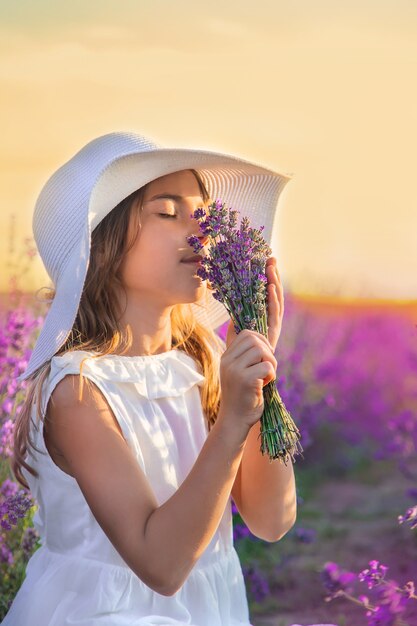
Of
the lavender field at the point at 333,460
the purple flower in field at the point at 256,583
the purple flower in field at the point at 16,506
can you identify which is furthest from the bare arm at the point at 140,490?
→ the purple flower in field at the point at 256,583

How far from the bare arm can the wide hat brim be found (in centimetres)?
17

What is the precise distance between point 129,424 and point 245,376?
442 millimetres

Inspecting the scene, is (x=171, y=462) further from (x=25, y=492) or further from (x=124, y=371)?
(x=25, y=492)

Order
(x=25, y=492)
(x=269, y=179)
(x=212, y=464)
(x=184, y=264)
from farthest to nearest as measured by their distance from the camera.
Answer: (x=25, y=492) → (x=269, y=179) → (x=184, y=264) → (x=212, y=464)

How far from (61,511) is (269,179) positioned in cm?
100

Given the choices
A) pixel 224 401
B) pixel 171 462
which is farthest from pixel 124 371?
pixel 224 401

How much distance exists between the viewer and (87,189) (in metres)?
2.52

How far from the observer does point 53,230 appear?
261 centimetres

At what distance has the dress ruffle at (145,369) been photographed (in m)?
2.46

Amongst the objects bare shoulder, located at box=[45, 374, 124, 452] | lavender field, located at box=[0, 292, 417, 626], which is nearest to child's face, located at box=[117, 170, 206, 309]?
bare shoulder, located at box=[45, 374, 124, 452]

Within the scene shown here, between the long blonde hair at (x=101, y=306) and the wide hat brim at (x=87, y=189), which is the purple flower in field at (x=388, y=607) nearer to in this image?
the long blonde hair at (x=101, y=306)

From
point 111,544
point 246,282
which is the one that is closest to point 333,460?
point 111,544

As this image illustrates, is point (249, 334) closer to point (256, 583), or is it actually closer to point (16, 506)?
point (16, 506)

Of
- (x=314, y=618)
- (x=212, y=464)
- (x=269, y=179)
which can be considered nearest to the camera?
(x=212, y=464)
